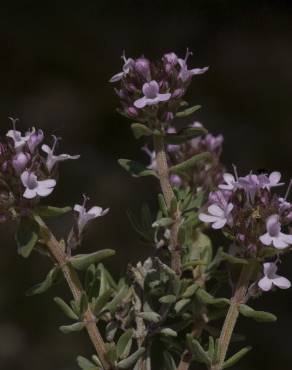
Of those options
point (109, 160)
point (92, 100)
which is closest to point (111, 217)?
point (109, 160)

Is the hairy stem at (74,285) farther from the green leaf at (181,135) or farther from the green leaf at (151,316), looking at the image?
the green leaf at (181,135)

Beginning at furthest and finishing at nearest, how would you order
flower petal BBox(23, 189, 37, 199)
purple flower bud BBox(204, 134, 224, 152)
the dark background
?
the dark background, purple flower bud BBox(204, 134, 224, 152), flower petal BBox(23, 189, 37, 199)

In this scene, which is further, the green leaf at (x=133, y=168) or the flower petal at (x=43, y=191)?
the green leaf at (x=133, y=168)

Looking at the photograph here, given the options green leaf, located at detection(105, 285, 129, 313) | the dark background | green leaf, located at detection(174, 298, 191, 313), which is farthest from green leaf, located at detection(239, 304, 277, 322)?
the dark background

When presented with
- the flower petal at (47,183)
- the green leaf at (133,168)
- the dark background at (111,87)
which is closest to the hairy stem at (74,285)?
the flower petal at (47,183)

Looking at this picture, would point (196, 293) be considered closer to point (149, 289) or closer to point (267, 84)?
point (149, 289)

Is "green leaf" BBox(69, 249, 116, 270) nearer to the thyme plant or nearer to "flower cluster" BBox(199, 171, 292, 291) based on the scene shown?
the thyme plant
